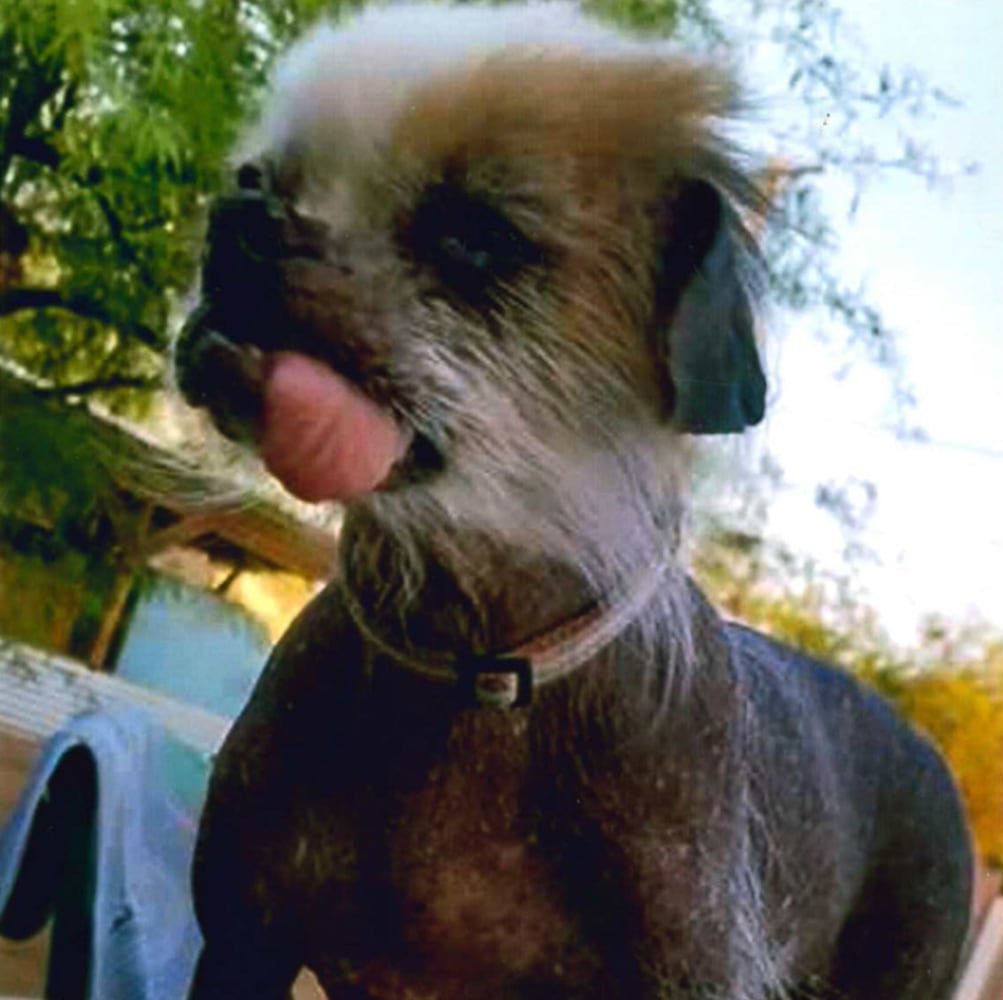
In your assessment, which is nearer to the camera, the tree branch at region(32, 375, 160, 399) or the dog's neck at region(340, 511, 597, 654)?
the dog's neck at region(340, 511, 597, 654)

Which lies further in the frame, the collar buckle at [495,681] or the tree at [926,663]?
the tree at [926,663]

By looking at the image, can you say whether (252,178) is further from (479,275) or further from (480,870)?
(480,870)

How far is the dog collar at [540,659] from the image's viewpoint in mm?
468

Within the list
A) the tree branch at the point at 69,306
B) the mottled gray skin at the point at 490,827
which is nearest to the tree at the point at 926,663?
the mottled gray skin at the point at 490,827

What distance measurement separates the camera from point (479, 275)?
1.45ft

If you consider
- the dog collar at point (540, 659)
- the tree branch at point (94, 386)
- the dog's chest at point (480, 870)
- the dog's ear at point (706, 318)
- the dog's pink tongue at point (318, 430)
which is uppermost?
the dog's ear at point (706, 318)

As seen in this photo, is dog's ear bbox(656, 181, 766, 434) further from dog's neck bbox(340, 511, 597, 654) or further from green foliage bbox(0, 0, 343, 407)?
green foliage bbox(0, 0, 343, 407)

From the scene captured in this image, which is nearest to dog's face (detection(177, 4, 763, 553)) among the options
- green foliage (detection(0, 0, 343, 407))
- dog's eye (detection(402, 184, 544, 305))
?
dog's eye (detection(402, 184, 544, 305))

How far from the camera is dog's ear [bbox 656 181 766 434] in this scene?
1.44 ft

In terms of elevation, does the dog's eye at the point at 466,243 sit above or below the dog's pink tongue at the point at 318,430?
above

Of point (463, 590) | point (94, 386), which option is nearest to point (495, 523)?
point (463, 590)

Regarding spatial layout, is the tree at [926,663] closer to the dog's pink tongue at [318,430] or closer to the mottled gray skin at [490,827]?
the mottled gray skin at [490,827]

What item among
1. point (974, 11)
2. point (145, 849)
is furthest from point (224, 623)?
point (974, 11)

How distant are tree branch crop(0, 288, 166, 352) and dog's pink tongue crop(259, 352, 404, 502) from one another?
0.21 m
